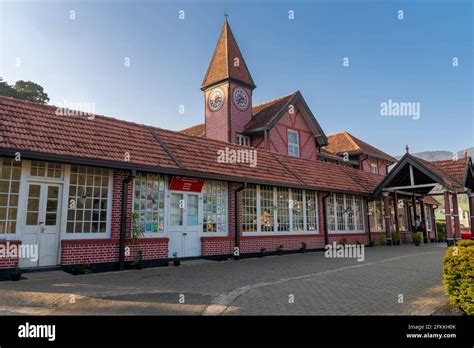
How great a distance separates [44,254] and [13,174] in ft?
7.03

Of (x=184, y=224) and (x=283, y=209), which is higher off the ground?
(x=283, y=209)

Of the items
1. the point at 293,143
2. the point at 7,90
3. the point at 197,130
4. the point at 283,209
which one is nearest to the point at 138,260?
the point at 283,209

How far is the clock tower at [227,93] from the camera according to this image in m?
20.6

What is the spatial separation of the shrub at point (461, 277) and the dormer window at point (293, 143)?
15.7 m

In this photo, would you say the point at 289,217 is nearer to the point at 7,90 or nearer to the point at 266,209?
the point at 266,209

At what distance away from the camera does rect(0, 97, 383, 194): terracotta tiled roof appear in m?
8.77

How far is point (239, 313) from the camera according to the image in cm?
536

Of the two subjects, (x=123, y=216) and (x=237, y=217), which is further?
(x=237, y=217)

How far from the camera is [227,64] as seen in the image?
21297 millimetres

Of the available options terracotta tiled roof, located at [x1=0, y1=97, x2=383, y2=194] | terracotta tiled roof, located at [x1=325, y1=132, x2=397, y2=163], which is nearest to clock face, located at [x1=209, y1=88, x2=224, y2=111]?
terracotta tiled roof, located at [x1=0, y1=97, x2=383, y2=194]

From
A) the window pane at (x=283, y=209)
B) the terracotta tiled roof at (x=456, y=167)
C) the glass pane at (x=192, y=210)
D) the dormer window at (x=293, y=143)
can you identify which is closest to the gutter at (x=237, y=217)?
the glass pane at (x=192, y=210)

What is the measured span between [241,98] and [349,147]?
11468 millimetres

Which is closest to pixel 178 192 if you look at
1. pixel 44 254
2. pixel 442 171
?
pixel 44 254

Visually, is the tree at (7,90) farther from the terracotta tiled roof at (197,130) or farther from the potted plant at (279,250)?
the potted plant at (279,250)
